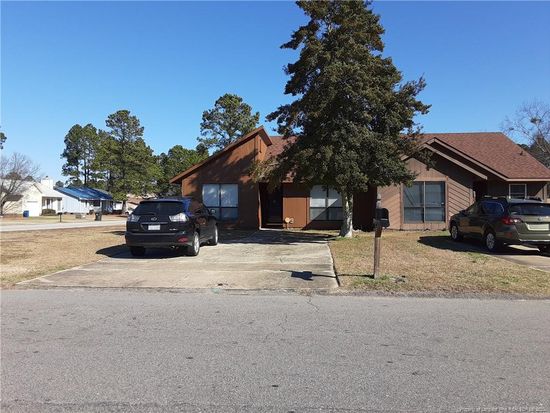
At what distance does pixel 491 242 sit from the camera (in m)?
14.4

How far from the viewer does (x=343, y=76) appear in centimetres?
1608

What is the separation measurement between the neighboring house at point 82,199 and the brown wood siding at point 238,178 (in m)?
52.7

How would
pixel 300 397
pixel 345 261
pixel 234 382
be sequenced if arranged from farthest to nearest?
pixel 345 261
pixel 234 382
pixel 300 397

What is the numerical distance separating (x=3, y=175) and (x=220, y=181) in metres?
47.9

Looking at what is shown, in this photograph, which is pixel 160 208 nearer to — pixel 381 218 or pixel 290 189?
pixel 381 218

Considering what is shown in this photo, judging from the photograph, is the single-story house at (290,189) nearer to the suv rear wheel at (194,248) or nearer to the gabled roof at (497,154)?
the gabled roof at (497,154)

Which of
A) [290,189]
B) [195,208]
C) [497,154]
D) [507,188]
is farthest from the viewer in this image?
[497,154]

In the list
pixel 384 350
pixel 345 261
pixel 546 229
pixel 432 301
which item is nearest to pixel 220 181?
pixel 345 261

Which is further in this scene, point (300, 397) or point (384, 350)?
point (384, 350)

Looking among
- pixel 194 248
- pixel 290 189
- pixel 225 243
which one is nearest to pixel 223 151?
pixel 290 189

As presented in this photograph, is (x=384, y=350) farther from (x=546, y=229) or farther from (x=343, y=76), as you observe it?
(x=343, y=76)

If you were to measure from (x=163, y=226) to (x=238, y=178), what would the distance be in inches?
490

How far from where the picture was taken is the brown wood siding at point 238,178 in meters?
24.8

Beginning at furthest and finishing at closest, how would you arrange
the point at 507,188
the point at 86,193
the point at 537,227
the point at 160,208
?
the point at 86,193
the point at 507,188
the point at 537,227
the point at 160,208
